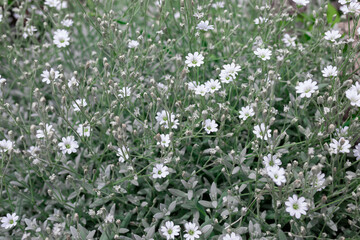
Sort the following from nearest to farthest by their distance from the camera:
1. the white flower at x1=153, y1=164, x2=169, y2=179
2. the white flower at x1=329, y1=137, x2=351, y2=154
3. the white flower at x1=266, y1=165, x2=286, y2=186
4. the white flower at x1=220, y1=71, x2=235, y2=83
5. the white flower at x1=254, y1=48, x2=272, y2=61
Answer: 1. the white flower at x1=266, y1=165, x2=286, y2=186
2. the white flower at x1=329, y1=137, x2=351, y2=154
3. the white flower at x1=153, y1=164, x2=169, y2=179
4. the white flower at x1=220, y1=71, x2=235, y2=83
5. the white flower at x1=254, y1=48, x2=272, y2=61

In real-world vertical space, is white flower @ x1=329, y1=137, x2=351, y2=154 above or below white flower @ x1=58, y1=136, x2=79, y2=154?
below

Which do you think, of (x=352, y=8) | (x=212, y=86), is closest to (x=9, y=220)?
(x=212, y=86)

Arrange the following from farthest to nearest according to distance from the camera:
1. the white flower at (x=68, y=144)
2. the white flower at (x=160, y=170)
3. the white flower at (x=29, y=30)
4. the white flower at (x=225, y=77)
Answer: the white flower at (x=29, y=30)
the white flower at (x=225, y=77)
the white flower at (x=68, y=144)
the white flower at (x=160, y=170)

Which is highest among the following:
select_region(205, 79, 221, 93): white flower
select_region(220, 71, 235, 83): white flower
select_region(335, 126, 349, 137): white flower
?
select_region(220, 71, 235, 83): white flower

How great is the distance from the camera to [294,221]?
7.81ft

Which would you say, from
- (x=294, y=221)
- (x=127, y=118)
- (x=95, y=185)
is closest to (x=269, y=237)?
(x=294, y=221)

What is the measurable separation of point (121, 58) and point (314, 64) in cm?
186

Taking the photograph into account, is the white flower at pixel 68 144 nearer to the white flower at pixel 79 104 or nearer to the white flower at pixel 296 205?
the white flower at pixel 79 104

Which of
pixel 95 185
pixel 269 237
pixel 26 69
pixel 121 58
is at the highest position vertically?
pixel 26 69

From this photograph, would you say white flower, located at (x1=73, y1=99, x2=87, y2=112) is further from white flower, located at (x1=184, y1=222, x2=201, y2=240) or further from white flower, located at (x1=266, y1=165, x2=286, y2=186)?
white flower, located at (x1=266, y1=165, x2=286, y2=186)

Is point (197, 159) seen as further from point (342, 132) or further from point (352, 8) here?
point (352, 8)

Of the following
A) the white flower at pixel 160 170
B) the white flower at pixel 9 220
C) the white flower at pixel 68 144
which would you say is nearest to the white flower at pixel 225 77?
the white flower at pixel 160 170

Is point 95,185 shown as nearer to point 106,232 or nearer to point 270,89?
point 106,232

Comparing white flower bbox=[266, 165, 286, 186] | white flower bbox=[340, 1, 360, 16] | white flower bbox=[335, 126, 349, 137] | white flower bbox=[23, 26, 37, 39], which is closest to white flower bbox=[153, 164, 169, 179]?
white flower bbox=[266, 165, 286, 186]
